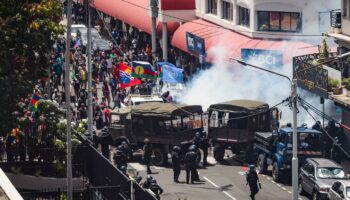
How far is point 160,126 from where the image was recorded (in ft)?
153

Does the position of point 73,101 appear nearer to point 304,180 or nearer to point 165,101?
point 165,101

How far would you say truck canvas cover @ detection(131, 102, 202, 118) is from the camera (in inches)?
1831

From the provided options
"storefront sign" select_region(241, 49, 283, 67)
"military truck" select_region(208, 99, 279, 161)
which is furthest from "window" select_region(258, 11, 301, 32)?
"military truck" select_region(208, 99, 279, 161)

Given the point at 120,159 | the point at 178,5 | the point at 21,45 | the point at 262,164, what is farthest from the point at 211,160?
the point at 178,5

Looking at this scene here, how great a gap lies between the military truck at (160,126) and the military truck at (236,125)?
0.63m

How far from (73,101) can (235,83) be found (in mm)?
7838

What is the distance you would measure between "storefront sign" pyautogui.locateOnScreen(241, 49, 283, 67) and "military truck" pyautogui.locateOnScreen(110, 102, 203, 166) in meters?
9.24

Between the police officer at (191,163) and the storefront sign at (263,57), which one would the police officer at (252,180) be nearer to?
the police officer at (191,163)

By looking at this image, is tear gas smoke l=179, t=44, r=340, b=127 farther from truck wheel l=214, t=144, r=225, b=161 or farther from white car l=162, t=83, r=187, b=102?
truck wheel l=214, t=144, r=225, b=161

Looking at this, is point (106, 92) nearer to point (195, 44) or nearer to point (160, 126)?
point (195, 44)

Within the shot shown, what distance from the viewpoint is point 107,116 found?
52781mm

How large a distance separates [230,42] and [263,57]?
622 cm

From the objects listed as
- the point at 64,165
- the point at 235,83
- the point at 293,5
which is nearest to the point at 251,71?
the point at 235,83

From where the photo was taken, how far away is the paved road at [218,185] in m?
41.5
